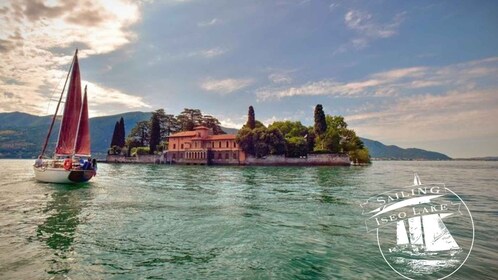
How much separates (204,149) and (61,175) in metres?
62.2

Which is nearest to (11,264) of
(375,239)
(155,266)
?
(155,266)

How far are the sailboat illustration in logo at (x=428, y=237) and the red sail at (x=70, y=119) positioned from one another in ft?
90.2

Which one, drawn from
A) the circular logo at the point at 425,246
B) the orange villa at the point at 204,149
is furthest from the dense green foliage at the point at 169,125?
the circular logo at the point at 425,246

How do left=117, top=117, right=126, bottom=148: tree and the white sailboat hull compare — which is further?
left=117, top=117, right=126, bottom=148: tree

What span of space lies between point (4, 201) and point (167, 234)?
12.5 meters

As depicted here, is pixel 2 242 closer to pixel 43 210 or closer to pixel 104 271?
pixel 104 271

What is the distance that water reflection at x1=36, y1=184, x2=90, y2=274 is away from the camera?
629 cm

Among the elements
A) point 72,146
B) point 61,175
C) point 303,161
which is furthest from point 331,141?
point 61,175

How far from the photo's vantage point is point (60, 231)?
9.16 meters

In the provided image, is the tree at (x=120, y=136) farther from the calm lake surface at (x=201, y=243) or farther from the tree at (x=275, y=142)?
the calm lake surface at (x=201, y=243)

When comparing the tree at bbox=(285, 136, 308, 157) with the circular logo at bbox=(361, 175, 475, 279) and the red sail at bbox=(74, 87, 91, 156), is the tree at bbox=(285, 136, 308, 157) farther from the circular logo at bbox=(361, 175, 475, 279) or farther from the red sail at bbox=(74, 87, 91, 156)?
the circular logo at bbox=(361, 175, 475, 279)

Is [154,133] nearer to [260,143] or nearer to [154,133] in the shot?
[154,133]

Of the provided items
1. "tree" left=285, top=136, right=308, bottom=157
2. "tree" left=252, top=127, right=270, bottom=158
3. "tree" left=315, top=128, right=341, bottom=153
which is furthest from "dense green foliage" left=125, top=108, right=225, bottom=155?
"tree" left=315, top=128, right=341, bottom=153

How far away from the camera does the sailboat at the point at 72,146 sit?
82.6ft
